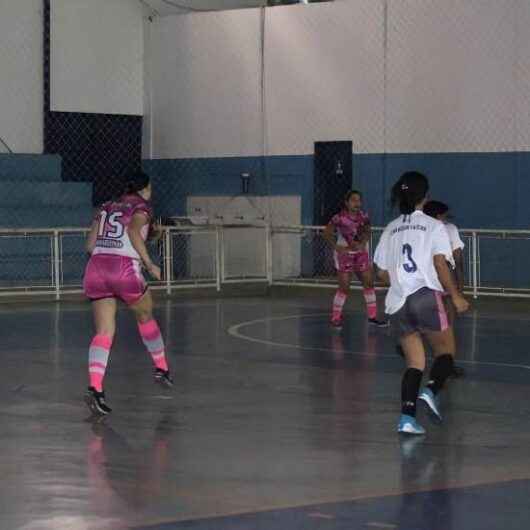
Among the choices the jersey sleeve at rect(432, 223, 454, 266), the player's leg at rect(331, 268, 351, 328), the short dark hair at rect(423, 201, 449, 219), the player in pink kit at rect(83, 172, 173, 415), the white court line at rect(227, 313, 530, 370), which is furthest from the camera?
the player's leg at rect(331, 268, 351, 328)

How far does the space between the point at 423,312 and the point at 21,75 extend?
21.5m

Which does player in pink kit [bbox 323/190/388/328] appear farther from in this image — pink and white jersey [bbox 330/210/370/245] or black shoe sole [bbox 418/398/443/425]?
black shoe sole [bbox 418/398/443/425]

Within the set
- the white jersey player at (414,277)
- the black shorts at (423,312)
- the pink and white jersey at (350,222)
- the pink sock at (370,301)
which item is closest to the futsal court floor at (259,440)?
the white jersey player at (414,277)

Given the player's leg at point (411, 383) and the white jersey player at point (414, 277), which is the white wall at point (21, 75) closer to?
the white jersey player at point (414, 277)

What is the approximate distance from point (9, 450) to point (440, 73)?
19.3 m

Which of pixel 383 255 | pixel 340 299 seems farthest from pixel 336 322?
pixel 383 255

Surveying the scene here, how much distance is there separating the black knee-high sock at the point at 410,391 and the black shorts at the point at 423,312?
1.09 ft

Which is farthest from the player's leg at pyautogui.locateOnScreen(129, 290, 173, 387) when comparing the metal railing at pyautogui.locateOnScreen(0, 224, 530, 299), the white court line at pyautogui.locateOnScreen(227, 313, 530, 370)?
the metal railing at pyautogui.locateOnScreen(0, 224, 530, 299)

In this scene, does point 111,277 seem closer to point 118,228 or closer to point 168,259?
point 118,228

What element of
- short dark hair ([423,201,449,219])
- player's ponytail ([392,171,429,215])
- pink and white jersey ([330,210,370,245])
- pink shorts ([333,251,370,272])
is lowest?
pink shorts ([333,251,370,272])

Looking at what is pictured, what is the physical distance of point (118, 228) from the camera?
13062 mm

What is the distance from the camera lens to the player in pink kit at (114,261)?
42.3 ft

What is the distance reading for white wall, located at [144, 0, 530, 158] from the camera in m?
28.0

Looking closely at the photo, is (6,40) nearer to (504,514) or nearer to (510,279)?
(510,279)
